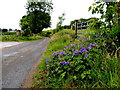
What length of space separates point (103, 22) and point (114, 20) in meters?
0.40

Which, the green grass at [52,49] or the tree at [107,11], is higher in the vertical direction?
the tree at [107,11]

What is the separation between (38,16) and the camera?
37125 mm

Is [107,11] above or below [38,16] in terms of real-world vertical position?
below

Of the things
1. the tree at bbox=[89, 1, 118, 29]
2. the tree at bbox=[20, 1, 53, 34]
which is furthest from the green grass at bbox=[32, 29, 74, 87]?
the tree at bbox=[20, 1, 53, 34]

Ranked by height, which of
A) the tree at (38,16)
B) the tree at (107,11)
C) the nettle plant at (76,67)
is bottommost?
the nettle plant at (76,67)

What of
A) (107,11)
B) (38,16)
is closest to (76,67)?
(107,11)

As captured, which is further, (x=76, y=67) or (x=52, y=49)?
(x=52, y=49)

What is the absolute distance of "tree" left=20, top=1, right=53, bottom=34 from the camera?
121 feet

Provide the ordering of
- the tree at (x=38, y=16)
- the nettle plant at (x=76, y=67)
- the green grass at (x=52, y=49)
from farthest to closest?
the tree at (x=38, y=16) → the green grass at (x=52, y=49) → the nettle plant at (x=76, y=67)

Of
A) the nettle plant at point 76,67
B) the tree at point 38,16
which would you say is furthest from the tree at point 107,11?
the tree at point 38,16

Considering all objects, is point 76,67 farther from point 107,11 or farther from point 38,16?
point 38,16

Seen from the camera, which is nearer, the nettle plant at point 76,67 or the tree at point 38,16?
the nettle plant at point 76,67

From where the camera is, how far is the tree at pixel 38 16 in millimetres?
37000

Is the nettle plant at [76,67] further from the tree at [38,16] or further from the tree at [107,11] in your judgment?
the tree at [38,16]
